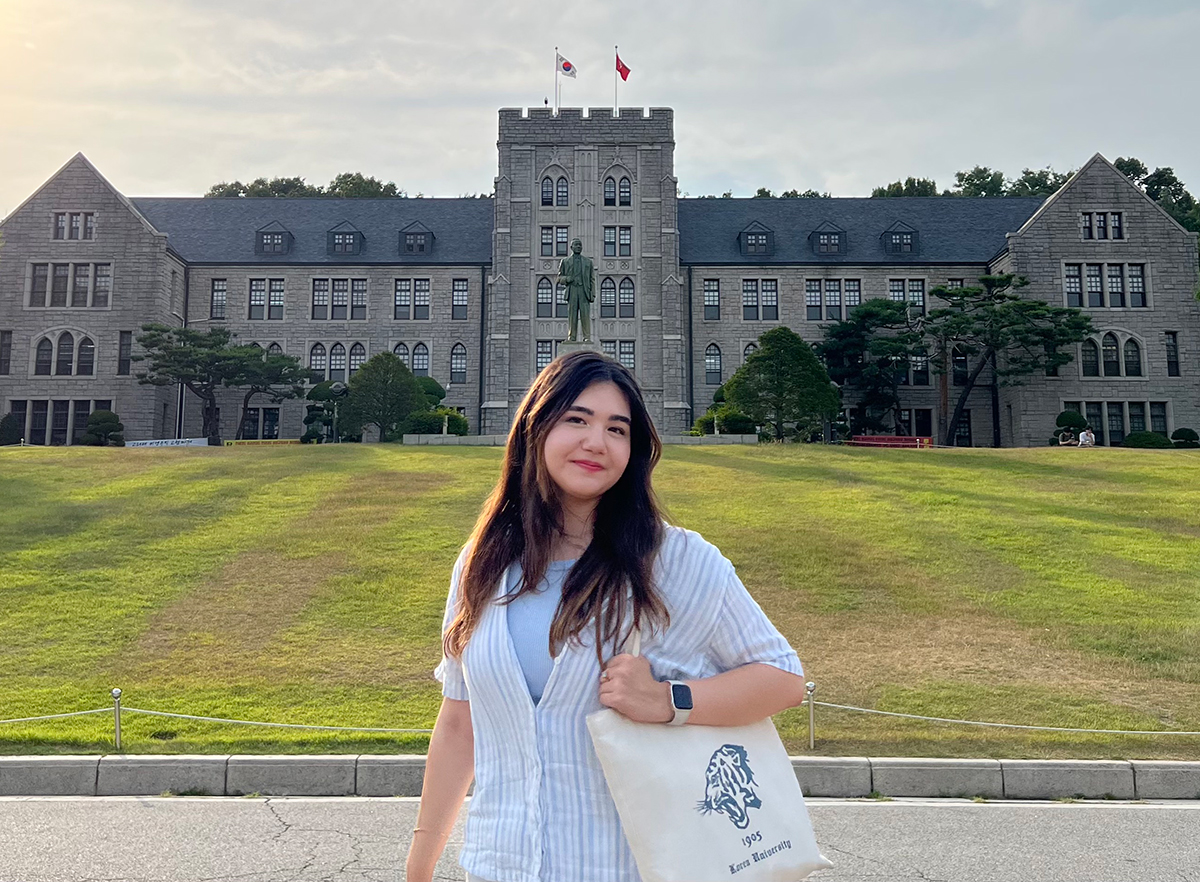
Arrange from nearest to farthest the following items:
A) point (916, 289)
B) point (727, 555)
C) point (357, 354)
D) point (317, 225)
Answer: point (727, 555), point (357, 354), point (916, 289), point (317, 225)

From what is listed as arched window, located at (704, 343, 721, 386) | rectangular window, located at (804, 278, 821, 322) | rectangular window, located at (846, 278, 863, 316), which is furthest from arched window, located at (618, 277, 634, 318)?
rectangular window, located at (846, 278, 863, 316)

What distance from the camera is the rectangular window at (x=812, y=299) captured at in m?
50.6

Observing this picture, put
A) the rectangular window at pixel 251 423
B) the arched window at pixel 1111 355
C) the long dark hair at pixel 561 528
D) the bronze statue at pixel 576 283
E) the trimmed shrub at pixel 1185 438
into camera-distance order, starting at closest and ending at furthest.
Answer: the long dark hair at pixel 561 528 → the bronze statue at pixel 576 283 → the trimmed shrub at pixel 1185 438 → the arched window at pixel 1111 355 → the rectangular window at pixel 251 423

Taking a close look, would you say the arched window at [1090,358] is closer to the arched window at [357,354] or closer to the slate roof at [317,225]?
the slate roof at [317,225]

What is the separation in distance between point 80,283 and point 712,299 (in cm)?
3132

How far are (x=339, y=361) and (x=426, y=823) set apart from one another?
165ft

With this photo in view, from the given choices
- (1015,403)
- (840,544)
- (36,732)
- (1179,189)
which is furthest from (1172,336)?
(36,732)

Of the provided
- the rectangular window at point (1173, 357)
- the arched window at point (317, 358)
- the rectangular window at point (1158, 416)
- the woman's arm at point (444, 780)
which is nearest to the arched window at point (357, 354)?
the arched window at point (317, 358)

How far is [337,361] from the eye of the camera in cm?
5078

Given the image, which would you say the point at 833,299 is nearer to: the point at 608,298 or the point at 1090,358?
the point at 608,298

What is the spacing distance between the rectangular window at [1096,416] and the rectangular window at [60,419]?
48698mm

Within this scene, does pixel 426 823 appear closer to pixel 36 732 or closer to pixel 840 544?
pixel 36 732

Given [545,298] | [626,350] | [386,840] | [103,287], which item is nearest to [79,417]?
[103,287]

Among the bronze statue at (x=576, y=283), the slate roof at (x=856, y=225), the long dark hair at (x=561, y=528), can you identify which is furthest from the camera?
the slate roof at (x=856, y=225)
